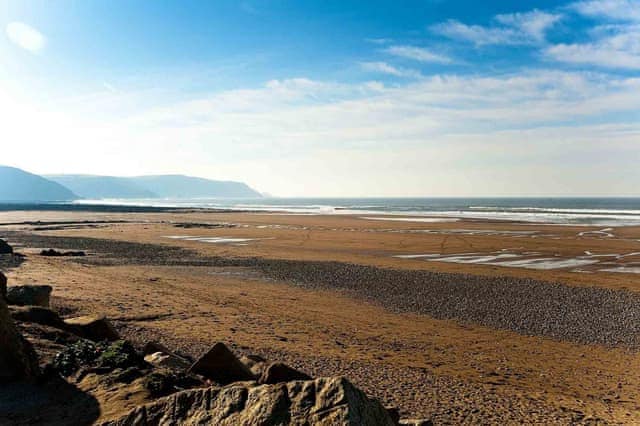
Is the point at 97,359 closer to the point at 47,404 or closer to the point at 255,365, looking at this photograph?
the point at 47,404

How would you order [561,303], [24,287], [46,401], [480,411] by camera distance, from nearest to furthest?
[46,401]
[480,411]
[24,287]
[561,303]

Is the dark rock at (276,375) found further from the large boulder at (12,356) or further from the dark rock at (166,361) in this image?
the large boulder at (12,356)

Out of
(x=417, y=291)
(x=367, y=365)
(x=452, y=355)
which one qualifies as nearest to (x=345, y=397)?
(x=367, y=365)

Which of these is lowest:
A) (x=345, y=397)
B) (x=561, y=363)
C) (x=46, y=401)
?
(x=561, y=363)

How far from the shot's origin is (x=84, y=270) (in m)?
22.8

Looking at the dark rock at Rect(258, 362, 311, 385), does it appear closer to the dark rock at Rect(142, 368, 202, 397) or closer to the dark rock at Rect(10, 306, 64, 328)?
the dark rock at Rect(142, 368, 202, 397)

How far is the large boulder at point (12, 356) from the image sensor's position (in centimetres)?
682

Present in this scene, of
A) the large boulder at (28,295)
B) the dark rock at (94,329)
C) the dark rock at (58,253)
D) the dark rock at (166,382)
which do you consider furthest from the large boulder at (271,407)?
the dark rock at (58,253)

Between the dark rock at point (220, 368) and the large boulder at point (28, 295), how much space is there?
21.3 feet

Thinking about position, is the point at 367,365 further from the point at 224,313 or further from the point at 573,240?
the point at 573,240

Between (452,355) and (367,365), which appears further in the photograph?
(452,355)

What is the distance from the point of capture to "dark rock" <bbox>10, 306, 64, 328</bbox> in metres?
9.74

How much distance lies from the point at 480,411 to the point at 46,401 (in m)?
6.88

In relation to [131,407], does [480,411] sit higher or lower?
lower
